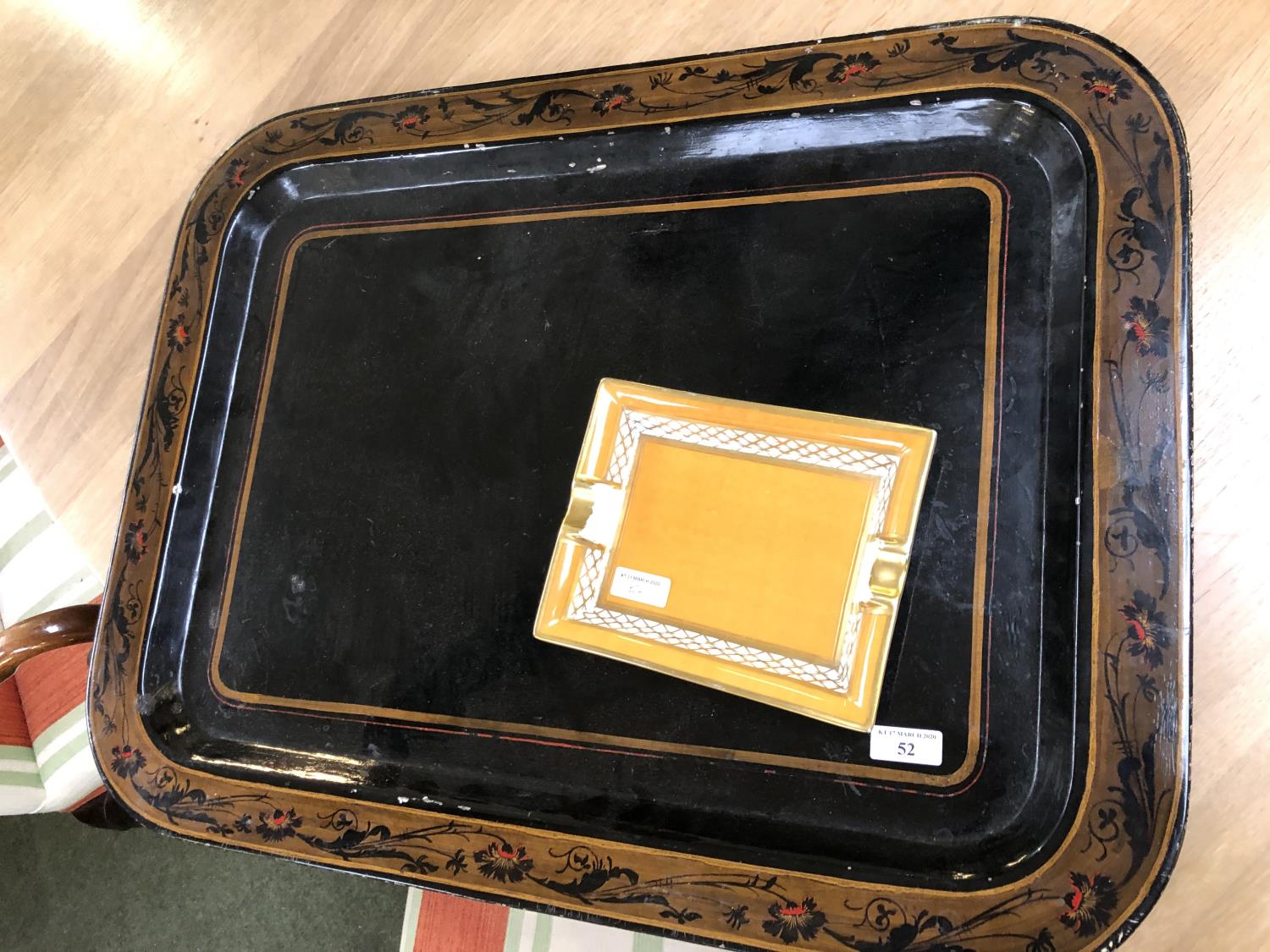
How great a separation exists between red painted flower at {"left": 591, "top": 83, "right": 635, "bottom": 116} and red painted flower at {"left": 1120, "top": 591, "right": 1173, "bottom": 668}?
77 centimetres

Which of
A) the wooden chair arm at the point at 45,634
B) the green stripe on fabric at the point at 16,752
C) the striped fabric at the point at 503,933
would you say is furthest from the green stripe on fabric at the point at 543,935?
the green stripe on fabric at the point at 16,752

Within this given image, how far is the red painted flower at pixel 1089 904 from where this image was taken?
67cm

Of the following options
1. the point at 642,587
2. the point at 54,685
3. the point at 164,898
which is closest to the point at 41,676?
the point at 54,685

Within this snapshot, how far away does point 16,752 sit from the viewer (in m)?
1.15

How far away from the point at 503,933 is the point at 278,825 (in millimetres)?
327

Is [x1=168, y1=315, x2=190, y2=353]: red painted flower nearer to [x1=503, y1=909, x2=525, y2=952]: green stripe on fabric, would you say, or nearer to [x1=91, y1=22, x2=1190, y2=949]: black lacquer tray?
[x1=91, y1=22, x2=1190, y2=949]: black lacquer tray

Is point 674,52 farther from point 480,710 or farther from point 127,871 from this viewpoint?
point 127,871

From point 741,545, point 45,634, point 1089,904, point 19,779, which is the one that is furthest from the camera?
point 19,779

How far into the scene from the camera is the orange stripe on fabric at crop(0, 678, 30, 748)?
1150 mm

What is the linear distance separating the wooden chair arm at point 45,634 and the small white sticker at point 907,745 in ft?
3.33

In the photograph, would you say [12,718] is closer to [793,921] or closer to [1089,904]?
[793,921]

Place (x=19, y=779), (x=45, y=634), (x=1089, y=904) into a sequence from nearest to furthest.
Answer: (x=1089, y=904) → (x=45, y=634) → (x=19, y=779)

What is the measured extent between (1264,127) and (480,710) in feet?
3.52

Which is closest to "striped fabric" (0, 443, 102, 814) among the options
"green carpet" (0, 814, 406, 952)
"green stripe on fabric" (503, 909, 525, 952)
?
"green carpet" (0, 814, 406, 952)
